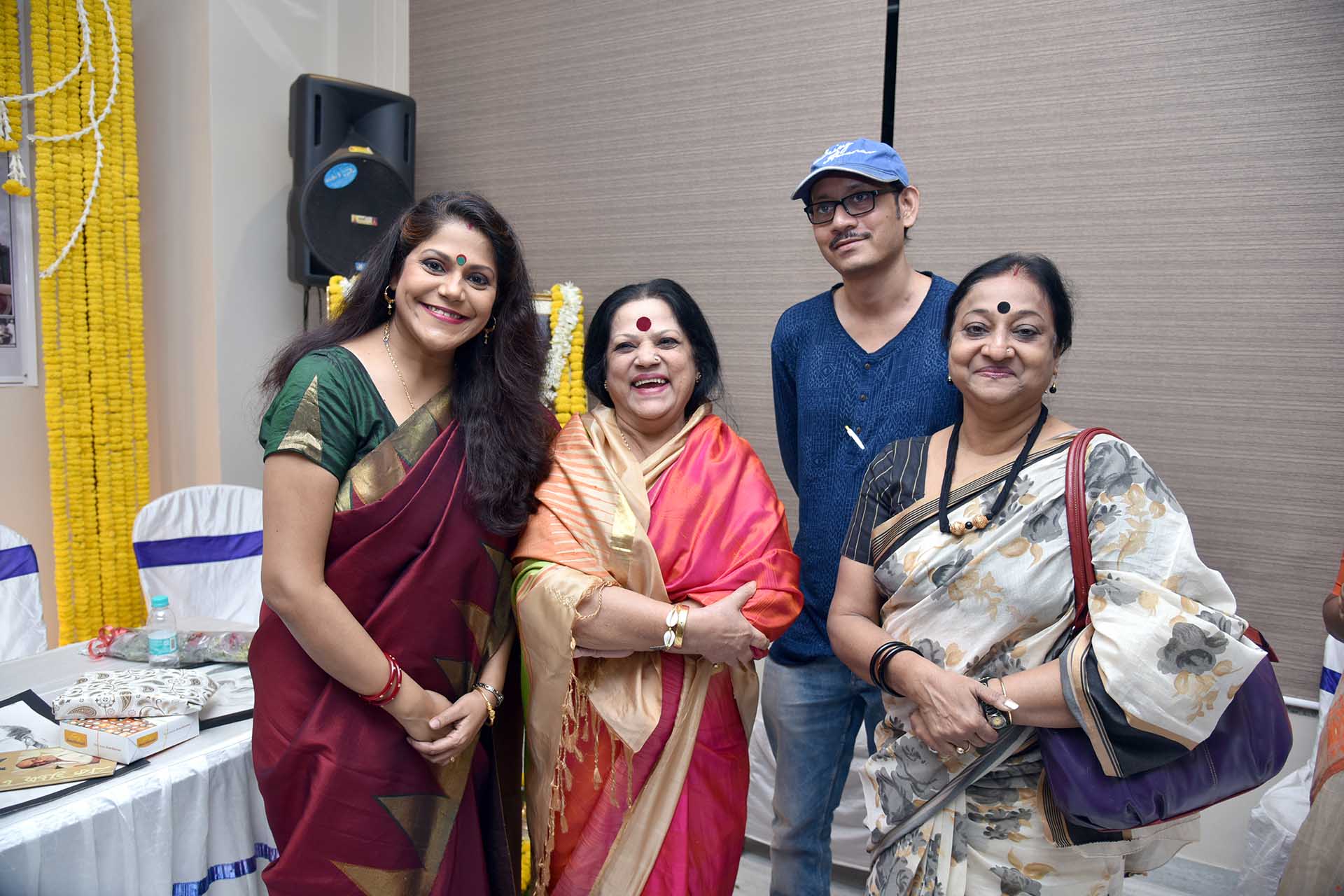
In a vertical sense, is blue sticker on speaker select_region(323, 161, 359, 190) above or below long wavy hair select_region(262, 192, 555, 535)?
above

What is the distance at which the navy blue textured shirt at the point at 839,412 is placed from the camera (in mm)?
1526

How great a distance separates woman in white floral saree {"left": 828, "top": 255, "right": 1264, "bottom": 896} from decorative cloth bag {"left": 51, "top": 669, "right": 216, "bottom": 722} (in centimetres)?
116

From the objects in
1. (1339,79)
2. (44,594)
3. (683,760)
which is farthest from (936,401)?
(44,594)

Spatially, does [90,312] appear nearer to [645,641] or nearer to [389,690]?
[389,690]

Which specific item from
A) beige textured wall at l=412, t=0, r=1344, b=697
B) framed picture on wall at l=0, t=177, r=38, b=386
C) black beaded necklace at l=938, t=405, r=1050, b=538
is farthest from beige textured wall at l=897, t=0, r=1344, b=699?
framed picture on wall at l=0, t=177, r=38, b=386

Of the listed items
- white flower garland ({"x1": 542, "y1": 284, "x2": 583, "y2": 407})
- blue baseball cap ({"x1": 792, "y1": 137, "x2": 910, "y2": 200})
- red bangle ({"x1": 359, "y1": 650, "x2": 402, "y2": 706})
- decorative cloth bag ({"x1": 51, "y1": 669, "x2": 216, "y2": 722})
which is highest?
blue baseball cap ({"x1": 792, "y1": 137, "x2": 910, "y2": 200})

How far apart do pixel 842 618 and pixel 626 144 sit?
83.9 inches

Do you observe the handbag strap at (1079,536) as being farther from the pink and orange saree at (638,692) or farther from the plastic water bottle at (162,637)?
the plastic water bottle at (162,637)

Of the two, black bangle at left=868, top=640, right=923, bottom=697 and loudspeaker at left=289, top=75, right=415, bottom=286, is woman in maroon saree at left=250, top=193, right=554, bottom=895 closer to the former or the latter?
black bangle at left=868, top=640, right=923, bottom=697

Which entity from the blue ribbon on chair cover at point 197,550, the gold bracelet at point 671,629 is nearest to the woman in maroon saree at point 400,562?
the gold bracelet at point 671,629

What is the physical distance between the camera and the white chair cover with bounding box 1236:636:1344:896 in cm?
180

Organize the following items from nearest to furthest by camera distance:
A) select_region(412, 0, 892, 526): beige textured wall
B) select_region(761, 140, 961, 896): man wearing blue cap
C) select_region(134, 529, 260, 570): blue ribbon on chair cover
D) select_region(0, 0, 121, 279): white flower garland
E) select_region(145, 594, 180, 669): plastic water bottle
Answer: select_region(761, 140, 961, 896): man wearing blue cap, select_region(145, 594, 180, 669): plastic water bottle, select_region(134, 529, 260, 570): blue ribbon on chair cover, select_region(0, 0, 121, 279): white flower garland, select_region(412, 0, 892, 526): beige textured wall

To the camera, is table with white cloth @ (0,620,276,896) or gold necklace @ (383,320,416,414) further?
gold necklace @ (383,320,416,414)

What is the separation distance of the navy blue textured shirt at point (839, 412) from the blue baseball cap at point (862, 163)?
0.76ft
